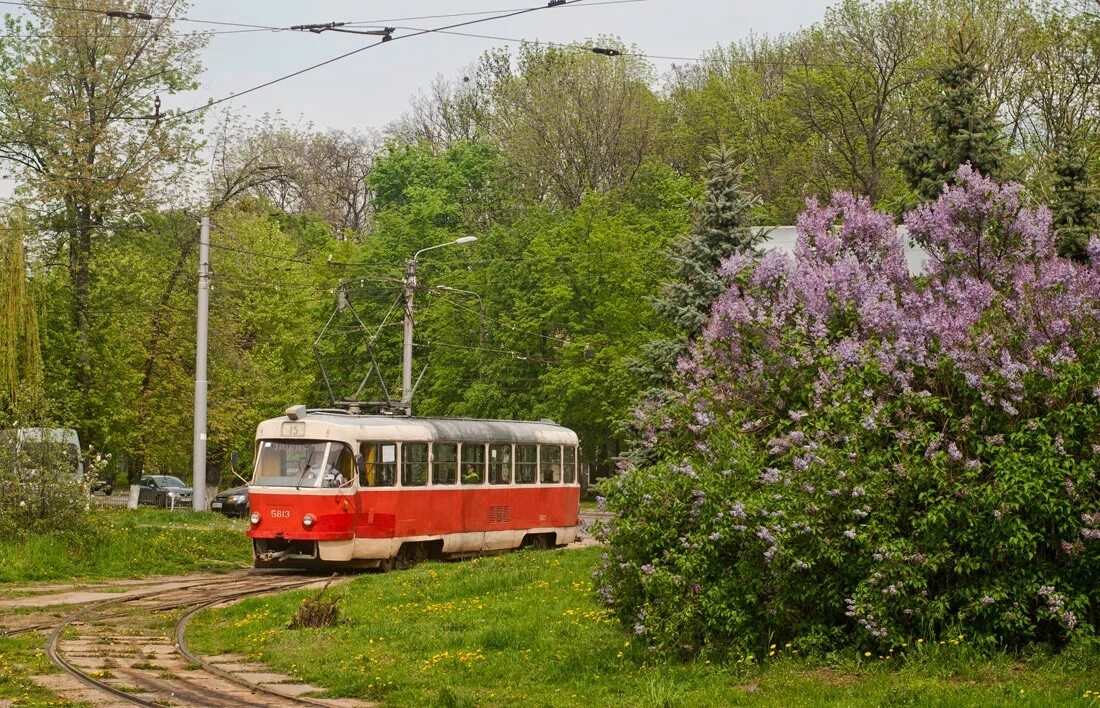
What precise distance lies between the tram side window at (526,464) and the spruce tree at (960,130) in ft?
36.9

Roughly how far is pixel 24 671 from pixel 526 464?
17.6m

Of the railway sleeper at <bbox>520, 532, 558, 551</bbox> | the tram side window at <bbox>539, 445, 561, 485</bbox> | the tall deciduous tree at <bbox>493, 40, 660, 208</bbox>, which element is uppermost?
the tall deciduous tree at <bbox>493, 40, 660, 208</bbox>

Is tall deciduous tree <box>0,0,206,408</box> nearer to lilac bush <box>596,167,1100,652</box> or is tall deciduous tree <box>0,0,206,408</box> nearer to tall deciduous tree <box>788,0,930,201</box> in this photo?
tall deciduous tree <box>788,0,930,201</box>

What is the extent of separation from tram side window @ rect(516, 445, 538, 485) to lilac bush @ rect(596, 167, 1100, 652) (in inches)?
611

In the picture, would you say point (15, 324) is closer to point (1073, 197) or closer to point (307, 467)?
point (307, 467)

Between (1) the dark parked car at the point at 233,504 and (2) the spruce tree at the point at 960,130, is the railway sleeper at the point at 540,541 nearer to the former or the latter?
(2) the spruce tree at the point at 960,130

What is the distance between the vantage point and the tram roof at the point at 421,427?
87.4ft

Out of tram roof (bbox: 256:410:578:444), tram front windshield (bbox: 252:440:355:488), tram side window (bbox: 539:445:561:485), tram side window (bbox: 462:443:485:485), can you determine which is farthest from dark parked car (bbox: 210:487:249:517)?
tram front windshield (bbox: 252:440:355:488)

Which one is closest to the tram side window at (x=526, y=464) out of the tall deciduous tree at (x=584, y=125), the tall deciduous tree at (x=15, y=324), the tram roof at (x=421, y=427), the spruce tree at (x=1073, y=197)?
the tram roof at (x=421, y=427)

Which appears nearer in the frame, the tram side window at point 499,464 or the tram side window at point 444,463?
the tram side window at point 444,463

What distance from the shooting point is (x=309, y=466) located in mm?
26188

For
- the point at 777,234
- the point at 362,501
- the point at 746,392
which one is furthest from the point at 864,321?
the point at 777,234

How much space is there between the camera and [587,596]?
63.0 ft

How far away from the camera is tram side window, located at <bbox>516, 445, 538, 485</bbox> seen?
3142cm
